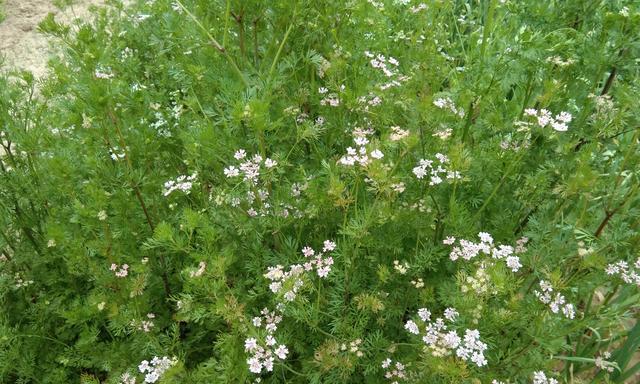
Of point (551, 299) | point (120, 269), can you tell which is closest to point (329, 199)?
point (551, 299)

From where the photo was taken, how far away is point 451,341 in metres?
1.92

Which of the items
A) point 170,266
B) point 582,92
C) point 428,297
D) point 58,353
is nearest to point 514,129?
point 582,92

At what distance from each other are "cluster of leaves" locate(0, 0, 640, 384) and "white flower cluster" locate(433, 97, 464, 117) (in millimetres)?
24

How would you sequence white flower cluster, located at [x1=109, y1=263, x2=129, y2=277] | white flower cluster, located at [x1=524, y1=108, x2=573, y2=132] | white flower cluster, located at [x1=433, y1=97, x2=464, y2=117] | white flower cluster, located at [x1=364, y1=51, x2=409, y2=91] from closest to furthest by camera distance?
white flower cluster, located at [x1=524, y1=108, x2=573, y2=132] < white flower cluster, located at [x1=433, y1=97, x2=464, y2=117] < white flower cluster, located at [x1=109, y1=263, x2=129, y2=277] < white flower cluster, located at [x1=364, y1=51, x2=409, y2=91]

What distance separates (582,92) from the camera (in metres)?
2.64

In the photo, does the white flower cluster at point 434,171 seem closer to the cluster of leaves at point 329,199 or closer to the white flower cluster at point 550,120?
the cluster of leaves at point 329,199

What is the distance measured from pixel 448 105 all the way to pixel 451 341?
3.61ft

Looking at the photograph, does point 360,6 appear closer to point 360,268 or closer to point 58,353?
point 360,268

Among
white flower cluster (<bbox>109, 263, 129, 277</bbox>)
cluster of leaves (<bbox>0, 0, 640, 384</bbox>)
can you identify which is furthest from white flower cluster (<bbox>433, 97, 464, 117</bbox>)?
white flower cluster (<bbox>109, 263, 129, 277</bbox>)

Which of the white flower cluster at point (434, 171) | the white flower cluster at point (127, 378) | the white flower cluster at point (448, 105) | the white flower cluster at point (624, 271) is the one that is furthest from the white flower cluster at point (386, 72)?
the white flower cluster at point (127, 378)

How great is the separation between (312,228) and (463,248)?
809 millimetres

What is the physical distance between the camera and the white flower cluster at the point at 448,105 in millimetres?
2270

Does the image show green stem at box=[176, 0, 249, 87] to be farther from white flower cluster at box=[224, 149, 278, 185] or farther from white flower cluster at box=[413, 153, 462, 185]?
white flower cluster at box=[413, 153, 462, 185]

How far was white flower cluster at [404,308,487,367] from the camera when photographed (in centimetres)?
190
